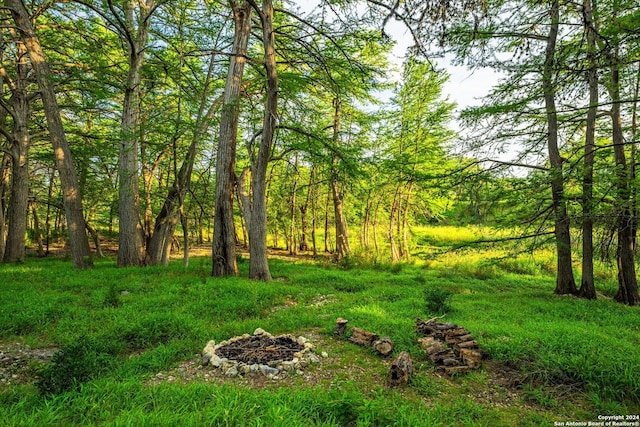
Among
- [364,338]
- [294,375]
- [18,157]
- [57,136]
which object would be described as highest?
[57,136]

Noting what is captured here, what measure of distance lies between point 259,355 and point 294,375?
22.2 inches

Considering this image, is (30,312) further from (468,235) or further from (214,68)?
(468,235)

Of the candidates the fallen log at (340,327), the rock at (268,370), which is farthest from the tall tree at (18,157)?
the fallen log at (340,327)

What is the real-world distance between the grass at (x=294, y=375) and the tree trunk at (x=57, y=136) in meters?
1.23

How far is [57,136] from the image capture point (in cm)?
812

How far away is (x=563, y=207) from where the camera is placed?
21.7 feet

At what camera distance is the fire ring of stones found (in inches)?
137

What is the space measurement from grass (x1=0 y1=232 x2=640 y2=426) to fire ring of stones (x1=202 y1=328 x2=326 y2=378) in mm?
172

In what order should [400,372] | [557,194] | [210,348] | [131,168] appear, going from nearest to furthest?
1. [400,372]
2. [210,348]
3. [557,194]
4. [131,168]

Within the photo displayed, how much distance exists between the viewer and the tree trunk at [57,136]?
7633 mm

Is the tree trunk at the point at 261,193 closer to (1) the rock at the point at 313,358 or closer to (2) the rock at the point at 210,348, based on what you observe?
(2) the rock at the point at 210,348

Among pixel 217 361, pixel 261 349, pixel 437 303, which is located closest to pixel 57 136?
pixel 217 361

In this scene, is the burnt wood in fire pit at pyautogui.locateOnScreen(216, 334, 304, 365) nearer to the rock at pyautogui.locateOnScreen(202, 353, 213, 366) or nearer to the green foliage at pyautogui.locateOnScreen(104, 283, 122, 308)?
the rock at pyautogui.locateOnScreen(202, 353, 213, 366)

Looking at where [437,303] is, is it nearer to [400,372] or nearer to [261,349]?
[400,372]
